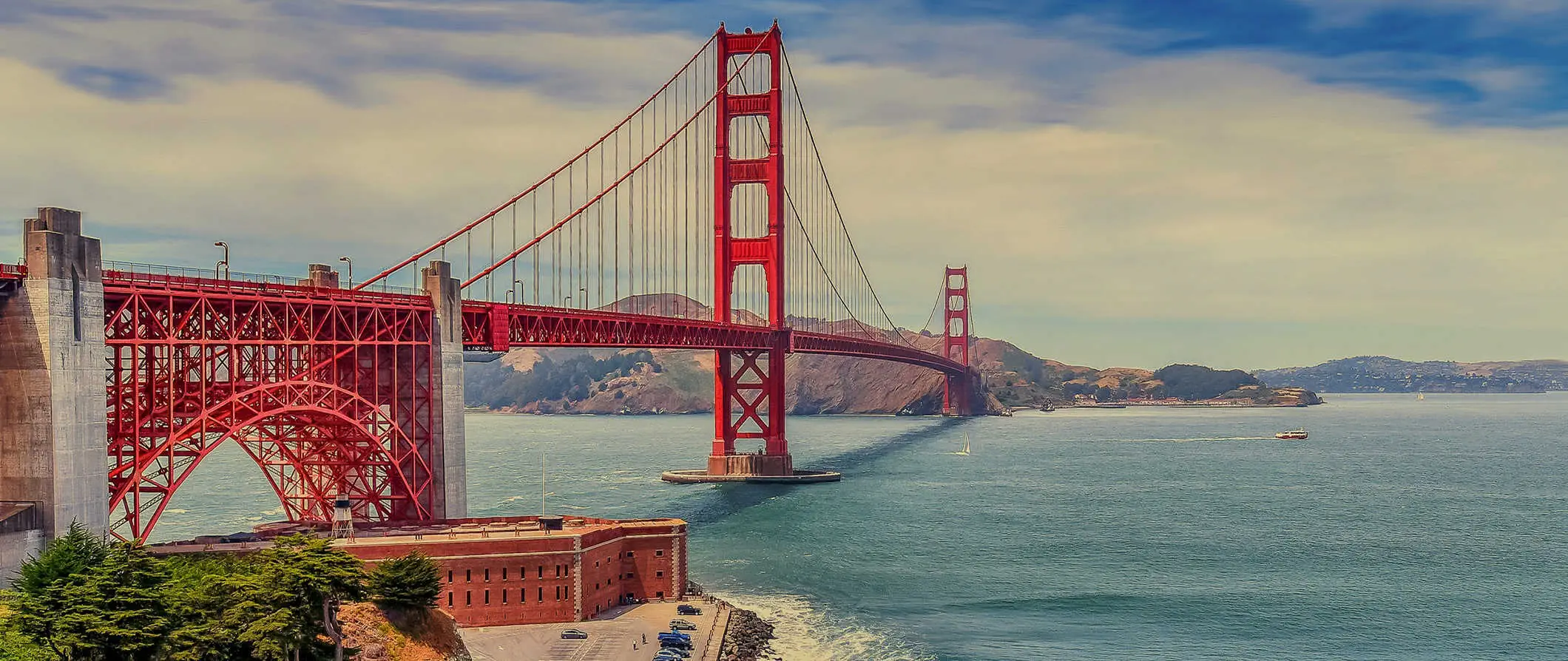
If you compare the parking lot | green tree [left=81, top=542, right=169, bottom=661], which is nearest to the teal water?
the parking lot

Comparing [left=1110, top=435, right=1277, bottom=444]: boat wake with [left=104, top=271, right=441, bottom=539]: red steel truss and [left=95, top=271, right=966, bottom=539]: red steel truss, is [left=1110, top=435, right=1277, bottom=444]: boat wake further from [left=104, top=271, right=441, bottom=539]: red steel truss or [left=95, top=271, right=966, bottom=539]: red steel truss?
[left=104, top=271, right=441, bottom=539]: red steel truss

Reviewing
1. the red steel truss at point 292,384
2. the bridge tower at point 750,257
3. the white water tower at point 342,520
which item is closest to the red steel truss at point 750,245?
the bridge tower at point 750,257

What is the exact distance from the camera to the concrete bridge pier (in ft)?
123

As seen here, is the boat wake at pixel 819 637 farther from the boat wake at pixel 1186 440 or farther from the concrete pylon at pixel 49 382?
the boat wake at pixel 1186 440

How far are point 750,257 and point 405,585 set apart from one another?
76.1m

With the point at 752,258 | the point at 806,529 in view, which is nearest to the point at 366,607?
A: the point at 806,529

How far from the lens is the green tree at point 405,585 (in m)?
40.3

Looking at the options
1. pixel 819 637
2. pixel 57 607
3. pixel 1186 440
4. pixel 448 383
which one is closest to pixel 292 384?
pixel 448 383

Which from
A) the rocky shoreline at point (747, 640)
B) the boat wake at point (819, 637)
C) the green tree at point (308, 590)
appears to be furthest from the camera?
the boat wake at point (819, 637)

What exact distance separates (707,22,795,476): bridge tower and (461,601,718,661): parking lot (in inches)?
2230

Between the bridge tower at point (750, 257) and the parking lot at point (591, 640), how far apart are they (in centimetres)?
5663

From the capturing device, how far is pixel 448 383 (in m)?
57.4

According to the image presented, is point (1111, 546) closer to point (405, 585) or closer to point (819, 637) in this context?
point (819, 637)

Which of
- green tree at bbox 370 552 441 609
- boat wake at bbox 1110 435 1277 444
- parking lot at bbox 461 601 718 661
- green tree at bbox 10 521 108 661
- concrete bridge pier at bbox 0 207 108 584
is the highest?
concrete bridge pier at bbox 0 207 108 584
